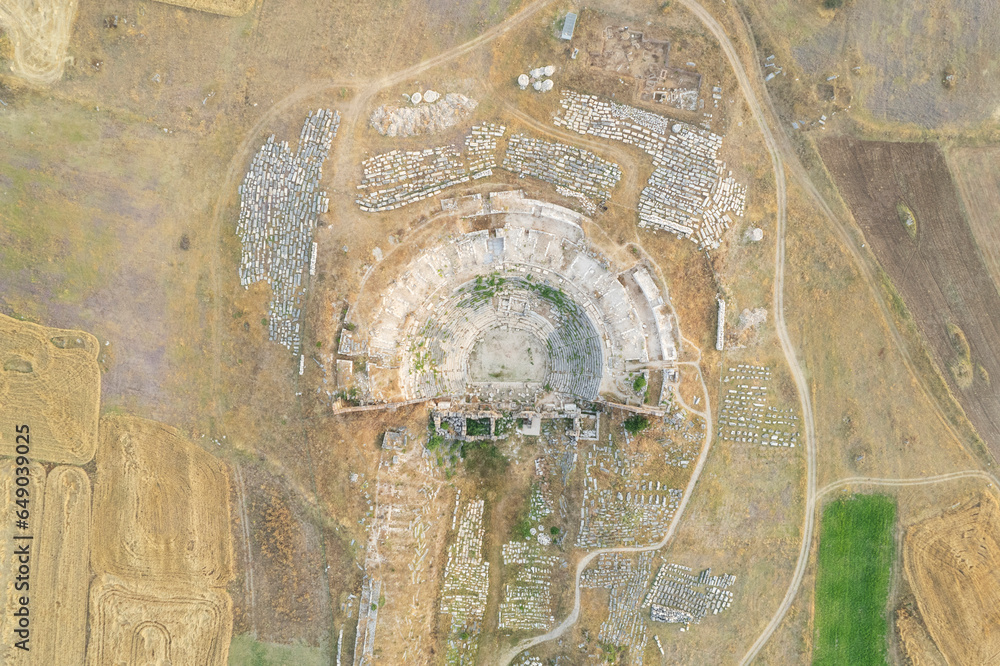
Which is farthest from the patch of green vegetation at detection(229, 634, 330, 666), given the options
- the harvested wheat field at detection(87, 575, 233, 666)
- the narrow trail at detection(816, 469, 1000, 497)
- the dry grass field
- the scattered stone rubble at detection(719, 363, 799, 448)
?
the dry grass field

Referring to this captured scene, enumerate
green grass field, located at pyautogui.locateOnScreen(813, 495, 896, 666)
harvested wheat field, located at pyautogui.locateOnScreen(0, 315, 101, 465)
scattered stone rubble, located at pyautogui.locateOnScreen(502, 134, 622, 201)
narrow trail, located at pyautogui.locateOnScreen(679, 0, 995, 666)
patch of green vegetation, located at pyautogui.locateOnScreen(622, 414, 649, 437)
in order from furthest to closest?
1. green grass field, located at pyautogui.locateOnScreen(813, 495, 896, 666)
2. narrow trail, located at pyautogui.locateOnScreen(679, 0, 995, 666)
3. patch of green vegetation, located at pyautogui.locateOnScreen(622, 414, 649, 437)
4. scattered stone rubble, located at pyautogui.locateOnScreen(502, 134, 622, 201)
5. harvested wheat field, located at pyautogui.locateOnScreen(0, 315, 101, 465)

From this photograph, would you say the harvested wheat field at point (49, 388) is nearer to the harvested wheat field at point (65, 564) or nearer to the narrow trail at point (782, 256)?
the harvested wheat field at point (65, 564)

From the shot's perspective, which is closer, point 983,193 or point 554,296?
point 983,193

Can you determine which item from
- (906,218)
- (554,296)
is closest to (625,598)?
(554,296)

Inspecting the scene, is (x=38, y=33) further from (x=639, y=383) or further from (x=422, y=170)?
(x=639, y=383)

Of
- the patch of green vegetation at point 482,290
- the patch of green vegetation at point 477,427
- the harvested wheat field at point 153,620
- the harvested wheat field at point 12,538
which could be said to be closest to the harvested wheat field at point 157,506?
the harvested wheat field at point 153,620

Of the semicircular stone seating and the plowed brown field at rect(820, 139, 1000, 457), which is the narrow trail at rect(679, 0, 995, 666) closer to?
the plowed brown field at rect(820, 139, 1000, 457)
